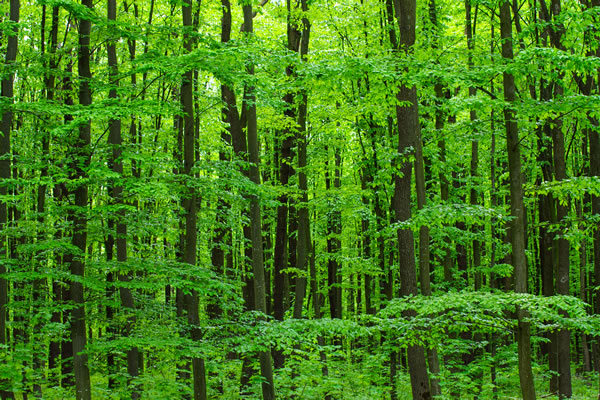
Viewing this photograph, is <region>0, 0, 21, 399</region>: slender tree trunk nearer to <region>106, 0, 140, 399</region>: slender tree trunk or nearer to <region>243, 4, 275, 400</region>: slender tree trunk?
<region>106, 0, 140, 399</region>: slender tree trunk

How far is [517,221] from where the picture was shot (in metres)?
9.24

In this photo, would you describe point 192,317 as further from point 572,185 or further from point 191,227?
point 572,185

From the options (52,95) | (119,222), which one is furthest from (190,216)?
(52,95)

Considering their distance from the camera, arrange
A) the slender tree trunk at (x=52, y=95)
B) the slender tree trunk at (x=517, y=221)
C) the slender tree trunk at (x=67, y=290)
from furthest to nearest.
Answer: the slender tree trunk at (x=67, y=290), the slender tree trunk at (x=52, y=95), the slender tree trunk at (x=517, y=221)

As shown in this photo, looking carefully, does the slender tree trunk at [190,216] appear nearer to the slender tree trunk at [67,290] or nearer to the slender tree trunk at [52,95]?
the slender tree trunk at [67,290]

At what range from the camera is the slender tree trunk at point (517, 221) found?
891 centimetres

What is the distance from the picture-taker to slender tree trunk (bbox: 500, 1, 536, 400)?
8914 mm

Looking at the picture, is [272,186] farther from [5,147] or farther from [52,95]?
[52,95]

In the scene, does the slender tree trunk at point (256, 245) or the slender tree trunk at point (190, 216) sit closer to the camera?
the slender tree trunk at point (190, 216)

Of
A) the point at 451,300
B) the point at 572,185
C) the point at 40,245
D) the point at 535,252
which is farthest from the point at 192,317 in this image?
the point at 535,252

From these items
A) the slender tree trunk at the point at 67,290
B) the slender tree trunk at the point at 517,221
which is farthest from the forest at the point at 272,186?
the slender tree trunk at the point at 67,290

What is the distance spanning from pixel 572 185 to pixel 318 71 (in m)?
5.04

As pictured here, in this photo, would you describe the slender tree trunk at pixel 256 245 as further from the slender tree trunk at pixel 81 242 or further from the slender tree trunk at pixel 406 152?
the slender tree trunk at pixel 81 242

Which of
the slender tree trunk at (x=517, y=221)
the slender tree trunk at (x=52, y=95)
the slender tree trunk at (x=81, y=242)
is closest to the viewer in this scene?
the slender tree trunk at (x=517, y=221)
